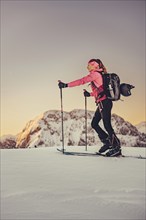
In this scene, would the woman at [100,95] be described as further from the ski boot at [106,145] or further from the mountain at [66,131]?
the mountain at [66,131]

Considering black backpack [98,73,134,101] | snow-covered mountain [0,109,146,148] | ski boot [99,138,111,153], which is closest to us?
black backpack [98,73,134,101]

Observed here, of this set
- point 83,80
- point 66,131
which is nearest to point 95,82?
point 83,80

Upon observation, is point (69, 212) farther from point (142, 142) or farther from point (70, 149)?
point (142, 142)

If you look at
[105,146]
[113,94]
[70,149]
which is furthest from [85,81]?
[70,149]

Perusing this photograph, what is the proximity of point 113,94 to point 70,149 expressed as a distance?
5.70 feet

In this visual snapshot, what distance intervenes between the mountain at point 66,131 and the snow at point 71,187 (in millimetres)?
305

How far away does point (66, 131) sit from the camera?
6.13 meters

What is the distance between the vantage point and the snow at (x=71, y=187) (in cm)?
412

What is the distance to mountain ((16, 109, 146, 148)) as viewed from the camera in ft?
19.7

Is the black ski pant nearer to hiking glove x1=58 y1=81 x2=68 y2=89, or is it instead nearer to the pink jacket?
the pink jacket

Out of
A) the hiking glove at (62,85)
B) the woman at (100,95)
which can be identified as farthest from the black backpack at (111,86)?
the hiking glove at (62,85)

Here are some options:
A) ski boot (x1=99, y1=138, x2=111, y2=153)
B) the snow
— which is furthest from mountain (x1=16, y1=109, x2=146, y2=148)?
ski boot (x1=99, y1=138, x2=111, y2=153)

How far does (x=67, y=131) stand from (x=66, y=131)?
2 centimetres

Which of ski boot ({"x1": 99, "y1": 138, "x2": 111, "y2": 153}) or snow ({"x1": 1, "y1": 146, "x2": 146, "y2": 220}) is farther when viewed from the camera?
ski boot ({"x1": 99, "y1": 138, "x2": 111, "y2": 153})
